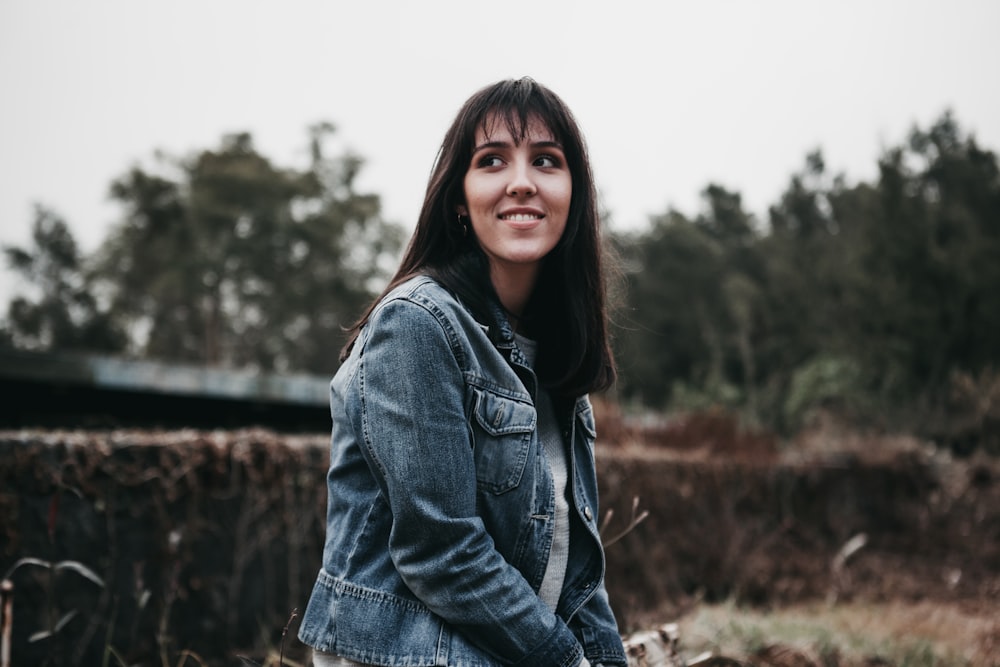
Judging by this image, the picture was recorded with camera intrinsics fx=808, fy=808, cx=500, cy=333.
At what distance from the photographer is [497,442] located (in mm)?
1499

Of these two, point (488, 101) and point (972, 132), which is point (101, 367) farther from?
point (972, 132)

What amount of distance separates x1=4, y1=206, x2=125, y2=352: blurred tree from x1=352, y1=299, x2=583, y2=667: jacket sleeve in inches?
1495

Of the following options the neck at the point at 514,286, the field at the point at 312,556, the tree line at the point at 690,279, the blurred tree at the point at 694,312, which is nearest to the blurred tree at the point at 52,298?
the tree line at the point at 690,279

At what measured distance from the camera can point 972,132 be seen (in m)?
27.8

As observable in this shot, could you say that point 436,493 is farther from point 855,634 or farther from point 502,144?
point 855,634

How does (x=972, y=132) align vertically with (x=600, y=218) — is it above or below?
above

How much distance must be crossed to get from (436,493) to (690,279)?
33.3m

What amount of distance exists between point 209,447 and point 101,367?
18.9 ft

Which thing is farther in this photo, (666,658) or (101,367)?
(101,367)

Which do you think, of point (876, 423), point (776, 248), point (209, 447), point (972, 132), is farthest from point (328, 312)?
point (209, 447)

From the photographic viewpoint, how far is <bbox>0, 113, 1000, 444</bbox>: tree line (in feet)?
74.0

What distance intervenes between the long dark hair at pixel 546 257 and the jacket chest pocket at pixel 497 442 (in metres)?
0.21

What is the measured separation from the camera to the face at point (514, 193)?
169cm

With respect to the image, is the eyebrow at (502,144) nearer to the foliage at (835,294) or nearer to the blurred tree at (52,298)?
the foliage at (835,294)
